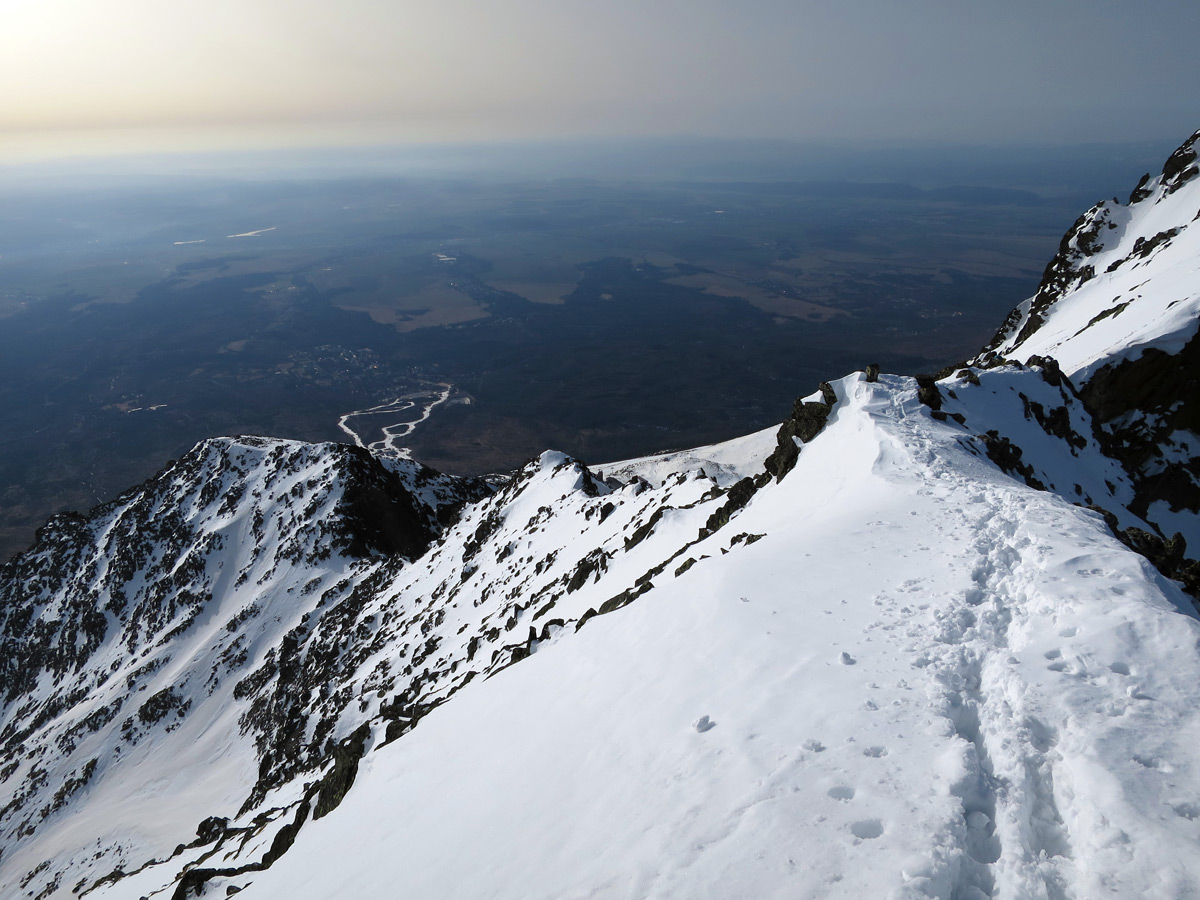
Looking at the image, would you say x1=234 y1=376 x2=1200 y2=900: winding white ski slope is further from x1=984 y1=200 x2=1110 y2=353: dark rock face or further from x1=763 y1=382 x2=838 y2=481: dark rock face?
x1=984 y1=200 x2=1110 y2=353: dark rock face

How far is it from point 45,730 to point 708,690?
81.3 meters

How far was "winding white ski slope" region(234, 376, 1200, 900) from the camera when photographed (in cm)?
710

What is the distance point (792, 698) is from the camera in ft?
33.5

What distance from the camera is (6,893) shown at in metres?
45.4

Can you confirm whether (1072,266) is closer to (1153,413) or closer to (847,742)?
(1153,413)

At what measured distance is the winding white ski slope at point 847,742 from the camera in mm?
7098

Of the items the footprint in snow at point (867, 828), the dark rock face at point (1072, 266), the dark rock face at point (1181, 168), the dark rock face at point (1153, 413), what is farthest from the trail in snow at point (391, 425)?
the footprint in snow at point (867, 828)

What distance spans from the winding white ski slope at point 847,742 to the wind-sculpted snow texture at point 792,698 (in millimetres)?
55

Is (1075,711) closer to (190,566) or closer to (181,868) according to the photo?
(181,868)

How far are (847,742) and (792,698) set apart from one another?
1.38m

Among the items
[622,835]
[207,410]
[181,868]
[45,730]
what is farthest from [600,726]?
[207,410]

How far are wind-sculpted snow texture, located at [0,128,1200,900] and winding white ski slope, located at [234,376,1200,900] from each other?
55mm

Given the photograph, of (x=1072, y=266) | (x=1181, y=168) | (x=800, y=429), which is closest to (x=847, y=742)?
(x=800, y=429)

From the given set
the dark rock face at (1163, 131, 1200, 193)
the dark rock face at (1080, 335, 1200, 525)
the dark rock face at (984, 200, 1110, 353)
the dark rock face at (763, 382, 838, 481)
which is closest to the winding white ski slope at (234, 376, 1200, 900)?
the dark rock face at (763, 382, 838, 481)
